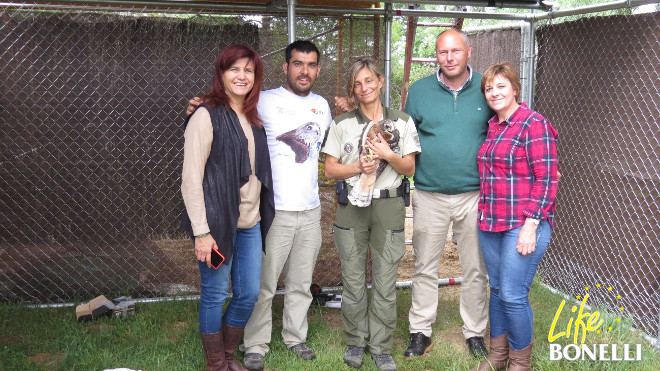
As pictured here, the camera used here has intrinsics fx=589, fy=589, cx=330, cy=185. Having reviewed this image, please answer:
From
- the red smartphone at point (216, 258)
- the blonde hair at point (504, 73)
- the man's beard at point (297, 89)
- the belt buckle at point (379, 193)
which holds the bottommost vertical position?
the red smartphone at point (216, 258)

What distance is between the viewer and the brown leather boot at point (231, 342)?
340 cm

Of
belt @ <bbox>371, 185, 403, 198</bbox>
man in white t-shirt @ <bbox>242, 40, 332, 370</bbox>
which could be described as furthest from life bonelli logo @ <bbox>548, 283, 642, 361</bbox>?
man in white t-shirt @ <bbox>242, 40, 332, 370</bbox>

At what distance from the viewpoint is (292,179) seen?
343cm

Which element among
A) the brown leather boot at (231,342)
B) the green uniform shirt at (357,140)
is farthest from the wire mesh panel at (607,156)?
the brown leather boot at (231,342)

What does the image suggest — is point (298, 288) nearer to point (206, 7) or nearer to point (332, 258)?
point (332, 258)

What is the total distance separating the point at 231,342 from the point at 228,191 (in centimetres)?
95

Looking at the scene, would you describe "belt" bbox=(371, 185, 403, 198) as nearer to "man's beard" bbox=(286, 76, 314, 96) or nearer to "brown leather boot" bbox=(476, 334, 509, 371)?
"man's beard" bbox=(286, 76, 314, 96)

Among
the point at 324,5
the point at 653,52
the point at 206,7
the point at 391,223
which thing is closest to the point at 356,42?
the point at 324,5

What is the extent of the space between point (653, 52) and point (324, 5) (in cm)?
225

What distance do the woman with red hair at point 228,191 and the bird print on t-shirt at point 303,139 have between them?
19 cm

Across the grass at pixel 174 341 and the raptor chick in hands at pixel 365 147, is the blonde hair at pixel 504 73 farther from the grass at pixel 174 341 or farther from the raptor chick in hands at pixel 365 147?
the grass at pixel 174 341

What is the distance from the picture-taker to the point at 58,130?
464 cm

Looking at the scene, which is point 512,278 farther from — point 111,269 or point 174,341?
point 111,269

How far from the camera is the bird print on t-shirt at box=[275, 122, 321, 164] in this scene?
3404mm
